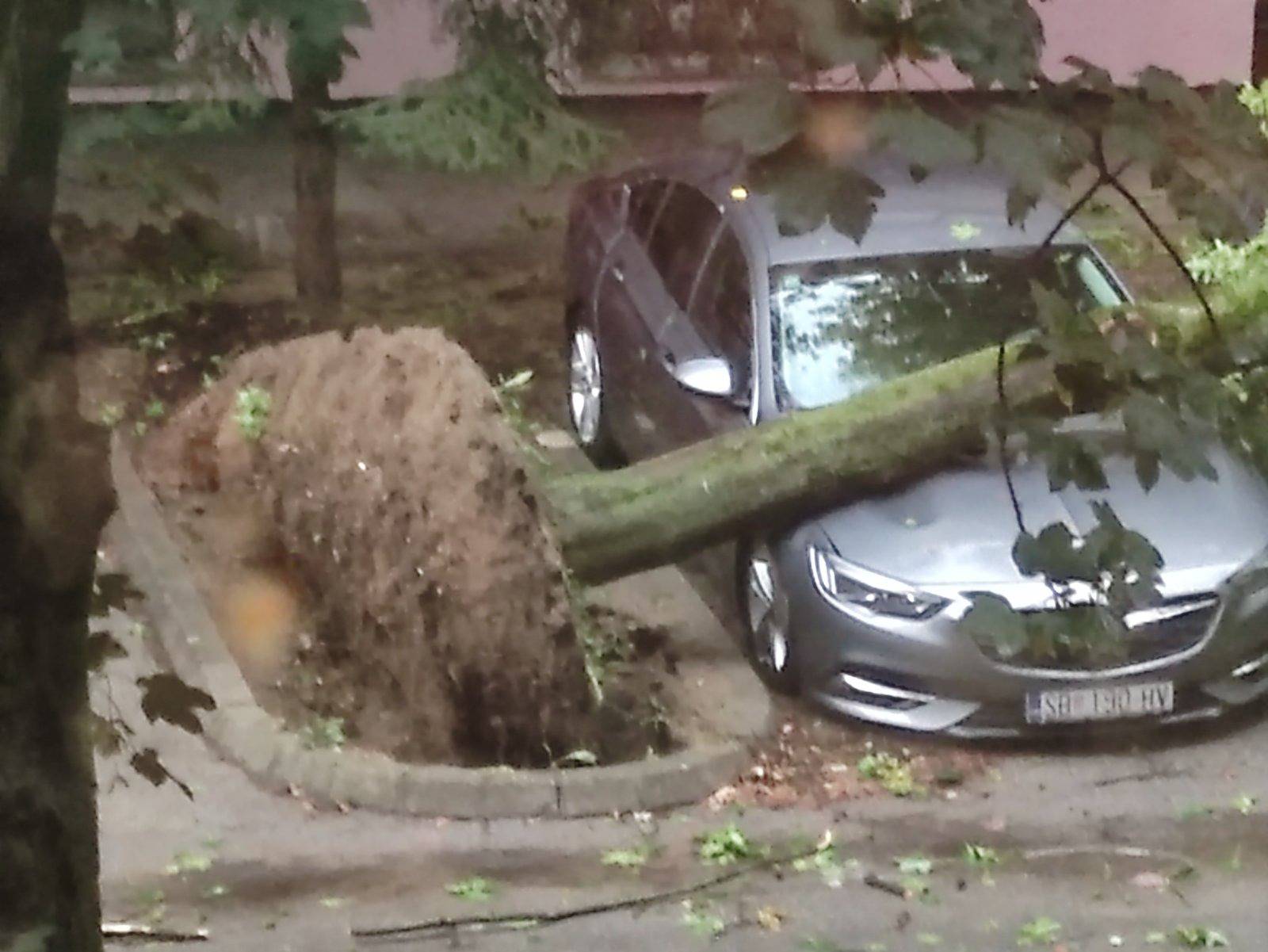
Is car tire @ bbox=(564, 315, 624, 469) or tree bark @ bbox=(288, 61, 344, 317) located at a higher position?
tree bark @ bbox=(288, 61, 344, 317)

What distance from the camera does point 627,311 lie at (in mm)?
7508

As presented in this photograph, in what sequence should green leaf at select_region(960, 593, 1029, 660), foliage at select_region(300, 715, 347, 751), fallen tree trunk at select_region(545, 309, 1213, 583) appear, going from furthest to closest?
fallen tree trunk at select_region(545, 309, 1213, 583), foliage at select_region(300, 715, 347, 751), green leaf at select_region(960, 593, 1029, 660)

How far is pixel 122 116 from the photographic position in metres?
3.55

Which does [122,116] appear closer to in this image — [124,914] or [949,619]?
[124,914]

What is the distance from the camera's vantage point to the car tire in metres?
7.85

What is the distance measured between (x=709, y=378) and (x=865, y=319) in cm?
66

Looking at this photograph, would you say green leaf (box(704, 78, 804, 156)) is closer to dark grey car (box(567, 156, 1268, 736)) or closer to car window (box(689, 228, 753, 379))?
dark grey car (box(567, 156, 1268, 736))

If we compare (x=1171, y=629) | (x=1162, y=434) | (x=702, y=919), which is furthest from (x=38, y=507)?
(x=1171, y=629)

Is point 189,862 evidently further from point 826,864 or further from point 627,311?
point 627,311

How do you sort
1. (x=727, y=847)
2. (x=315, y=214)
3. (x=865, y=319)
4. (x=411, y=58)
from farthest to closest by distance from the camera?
(x=315, y=214), (x=411, y=58), (x=865, y=319), (x=727, y=847)

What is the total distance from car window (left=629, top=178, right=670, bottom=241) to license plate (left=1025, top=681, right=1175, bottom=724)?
2778mm

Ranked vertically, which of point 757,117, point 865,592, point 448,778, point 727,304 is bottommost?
point 448,778

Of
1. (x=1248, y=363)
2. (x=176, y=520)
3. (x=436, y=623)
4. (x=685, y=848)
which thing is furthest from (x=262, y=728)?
(x=1248, y=363)

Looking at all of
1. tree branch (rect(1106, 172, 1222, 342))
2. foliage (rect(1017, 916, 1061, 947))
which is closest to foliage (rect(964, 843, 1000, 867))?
foliage (rect(1017, 916, 1061, 947))
